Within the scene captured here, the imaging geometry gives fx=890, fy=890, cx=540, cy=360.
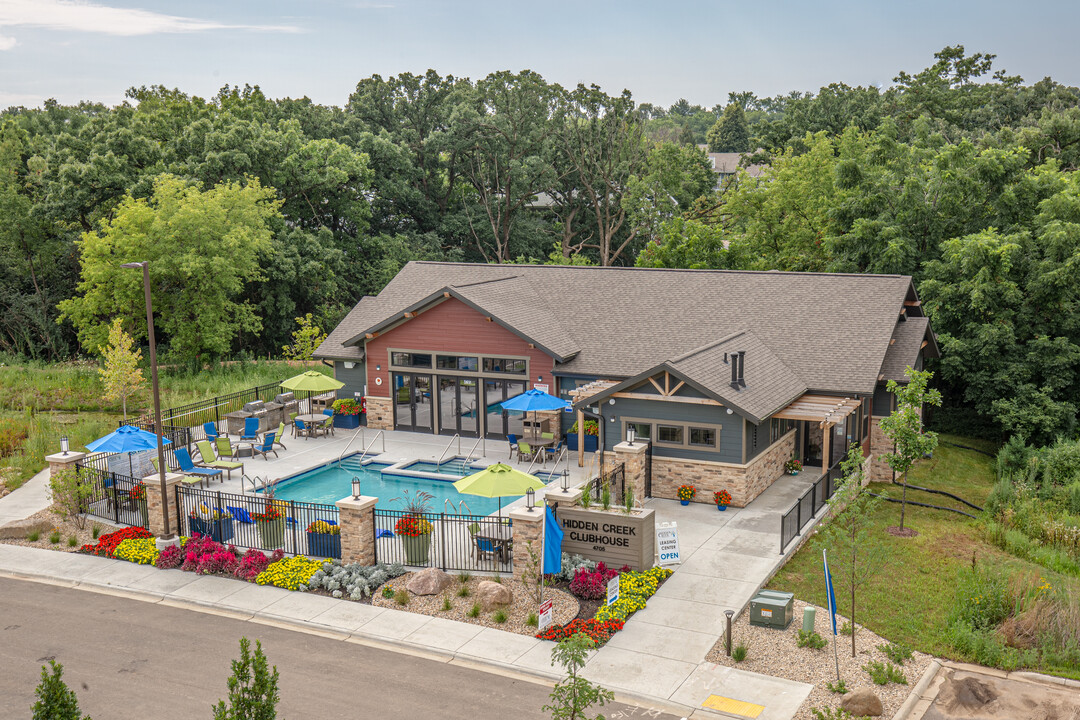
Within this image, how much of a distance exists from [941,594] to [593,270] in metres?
19.9

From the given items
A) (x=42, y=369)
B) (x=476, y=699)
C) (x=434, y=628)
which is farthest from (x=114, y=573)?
(x=42, y=369)

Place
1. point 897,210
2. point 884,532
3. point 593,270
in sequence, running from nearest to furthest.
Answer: point 884,532
point 593,270
point 897,210

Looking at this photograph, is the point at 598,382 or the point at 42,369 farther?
the point at 42,369

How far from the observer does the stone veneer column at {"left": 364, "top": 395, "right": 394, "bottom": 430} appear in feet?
105

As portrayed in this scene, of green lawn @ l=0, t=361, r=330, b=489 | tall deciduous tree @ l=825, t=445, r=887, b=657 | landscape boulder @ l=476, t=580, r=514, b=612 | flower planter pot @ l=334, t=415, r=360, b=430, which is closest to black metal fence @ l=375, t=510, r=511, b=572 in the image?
landscape boulder @ l=476, t=580, r=514, b=612

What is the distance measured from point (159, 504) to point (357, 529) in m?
5.41

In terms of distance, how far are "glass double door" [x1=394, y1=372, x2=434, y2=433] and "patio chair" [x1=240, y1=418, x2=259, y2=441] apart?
195 inches

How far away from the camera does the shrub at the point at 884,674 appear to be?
14109mm

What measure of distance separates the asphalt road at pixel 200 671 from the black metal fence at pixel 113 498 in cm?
412

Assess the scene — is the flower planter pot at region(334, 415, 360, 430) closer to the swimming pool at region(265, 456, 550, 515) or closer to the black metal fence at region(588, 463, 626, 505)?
the swimming pool at region(265, 456, 550, 515)

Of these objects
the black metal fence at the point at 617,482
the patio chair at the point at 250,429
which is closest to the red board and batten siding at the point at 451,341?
the patio chair at the point at 250,429

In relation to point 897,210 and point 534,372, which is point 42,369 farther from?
point 897,210

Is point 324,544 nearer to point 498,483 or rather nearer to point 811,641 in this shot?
point 498,483

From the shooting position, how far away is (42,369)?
1692 inches
